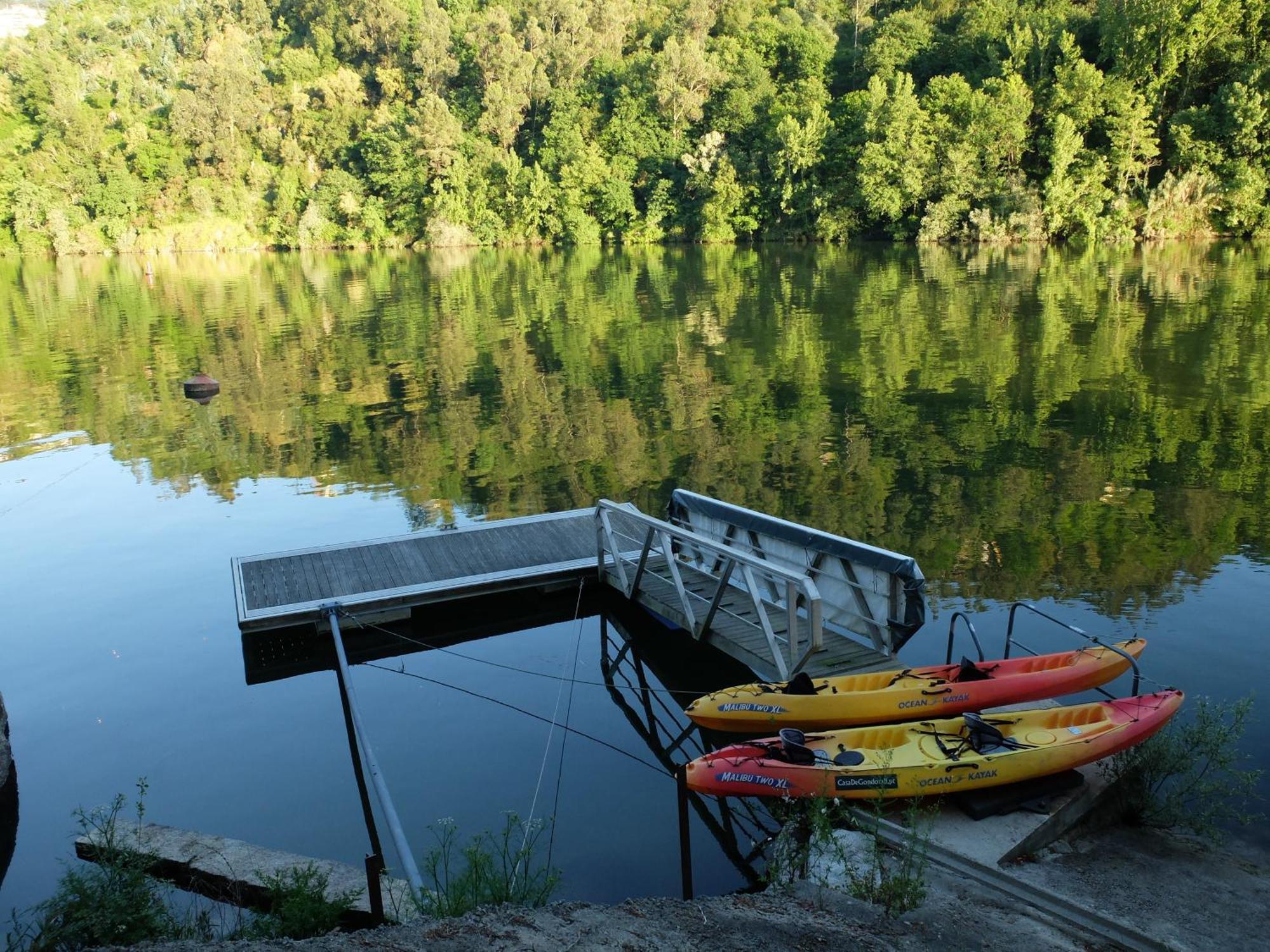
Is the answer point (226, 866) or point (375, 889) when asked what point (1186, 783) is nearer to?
point (375, 889)

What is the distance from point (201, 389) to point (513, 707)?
66.5ft

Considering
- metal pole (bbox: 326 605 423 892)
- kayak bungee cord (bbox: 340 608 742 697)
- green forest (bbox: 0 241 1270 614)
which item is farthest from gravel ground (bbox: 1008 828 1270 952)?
green forest (bbox: 0 241 1270 614)

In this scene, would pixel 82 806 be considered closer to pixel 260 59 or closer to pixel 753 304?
pixel 753 304

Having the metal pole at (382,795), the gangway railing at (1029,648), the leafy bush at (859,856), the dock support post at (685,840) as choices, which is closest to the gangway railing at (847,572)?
the gangway railing at (1029,648)

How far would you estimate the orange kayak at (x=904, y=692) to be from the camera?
827cm

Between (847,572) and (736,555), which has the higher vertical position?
(736,555)

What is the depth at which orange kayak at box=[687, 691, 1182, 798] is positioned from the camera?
7098 mm

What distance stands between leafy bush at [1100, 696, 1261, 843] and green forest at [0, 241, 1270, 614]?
14.6ft

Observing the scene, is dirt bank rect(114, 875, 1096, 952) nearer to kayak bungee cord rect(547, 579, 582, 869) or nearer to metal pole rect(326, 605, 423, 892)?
metal pole rect(326, 605, 423, 892)

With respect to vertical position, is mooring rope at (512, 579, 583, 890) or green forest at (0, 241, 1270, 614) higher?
green forest at (0, 241, 1270, 614)

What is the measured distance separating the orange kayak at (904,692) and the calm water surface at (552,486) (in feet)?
3.25

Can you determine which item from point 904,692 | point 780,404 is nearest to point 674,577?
point 904,692

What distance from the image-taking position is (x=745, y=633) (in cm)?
1041

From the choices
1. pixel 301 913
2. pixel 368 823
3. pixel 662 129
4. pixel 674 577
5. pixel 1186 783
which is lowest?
pixel 368 823
